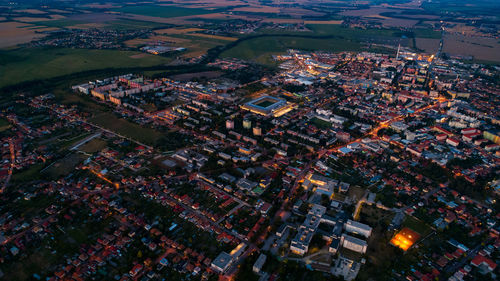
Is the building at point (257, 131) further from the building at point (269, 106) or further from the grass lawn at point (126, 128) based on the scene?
the grass lawn at point (126, 128)

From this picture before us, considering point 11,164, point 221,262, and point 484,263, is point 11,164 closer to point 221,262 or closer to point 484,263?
point 221,262

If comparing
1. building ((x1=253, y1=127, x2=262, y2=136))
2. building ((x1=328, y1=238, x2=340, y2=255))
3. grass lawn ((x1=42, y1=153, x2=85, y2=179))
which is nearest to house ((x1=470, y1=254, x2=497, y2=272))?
building ((x1=328, y1=238, x2=340, y2=255))

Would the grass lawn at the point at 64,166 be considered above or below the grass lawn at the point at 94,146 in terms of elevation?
below

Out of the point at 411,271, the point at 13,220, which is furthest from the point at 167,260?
the point at 411,271

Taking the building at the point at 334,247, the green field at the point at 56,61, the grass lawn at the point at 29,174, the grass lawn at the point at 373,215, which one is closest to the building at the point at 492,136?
the grass lawn at the point at 373,215

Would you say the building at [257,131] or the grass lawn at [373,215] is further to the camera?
the building at [257,131]

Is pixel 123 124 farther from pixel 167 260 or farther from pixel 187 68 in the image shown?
pixel 187 68
